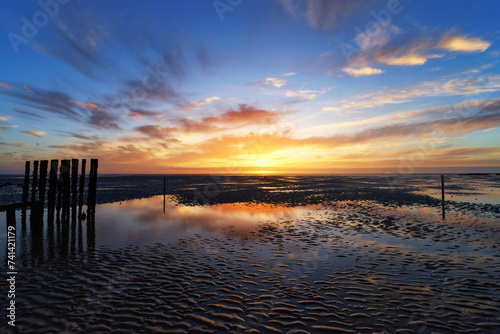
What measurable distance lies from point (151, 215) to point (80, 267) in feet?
35.1

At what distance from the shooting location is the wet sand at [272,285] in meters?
5.26

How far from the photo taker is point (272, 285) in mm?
7102

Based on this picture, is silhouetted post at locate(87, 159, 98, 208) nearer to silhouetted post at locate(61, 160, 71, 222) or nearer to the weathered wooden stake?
silhouetted post at locate(61, 160, 71, 222)

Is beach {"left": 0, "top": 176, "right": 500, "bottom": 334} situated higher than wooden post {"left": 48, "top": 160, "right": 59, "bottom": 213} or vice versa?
wooden post {"left": 48, "top": 160, "right": 59, "bottom": 213}

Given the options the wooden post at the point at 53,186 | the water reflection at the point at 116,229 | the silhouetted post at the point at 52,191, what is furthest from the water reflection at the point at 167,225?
the wooden post at the point at 53,186

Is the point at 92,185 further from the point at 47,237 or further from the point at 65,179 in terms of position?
the point at 47,237

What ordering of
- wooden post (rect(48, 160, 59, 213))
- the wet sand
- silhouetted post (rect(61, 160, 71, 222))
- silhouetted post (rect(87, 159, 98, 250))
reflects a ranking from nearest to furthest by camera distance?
1. the wet sand
2. silhouetted post (rect(87, 159, 98, 250))
3. wooden post (rect(48, 160, 59, 213))
4. silhouetted post (rect(61, 160, 71, 222))

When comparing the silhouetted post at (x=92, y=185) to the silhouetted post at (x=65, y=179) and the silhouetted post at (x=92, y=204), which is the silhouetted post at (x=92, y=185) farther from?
the silhouetted post at (x=65, y=179)

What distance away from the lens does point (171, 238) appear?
1238 centimetres

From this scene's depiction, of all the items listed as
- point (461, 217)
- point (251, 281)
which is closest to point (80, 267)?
point (251, 281)

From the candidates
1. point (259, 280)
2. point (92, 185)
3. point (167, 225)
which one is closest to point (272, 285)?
point (259, 280)

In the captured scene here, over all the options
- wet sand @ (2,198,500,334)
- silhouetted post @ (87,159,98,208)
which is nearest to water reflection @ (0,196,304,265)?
wet sand @ (2,198,500,334)

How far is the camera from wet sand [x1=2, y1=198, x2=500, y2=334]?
5.26 metres

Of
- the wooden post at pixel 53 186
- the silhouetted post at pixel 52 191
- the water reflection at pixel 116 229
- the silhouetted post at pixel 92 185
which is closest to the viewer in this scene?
the water reflection at pixel 116 229
